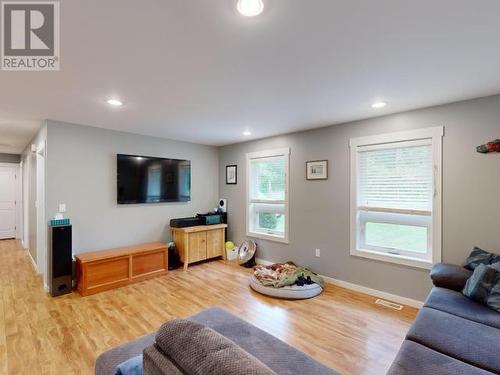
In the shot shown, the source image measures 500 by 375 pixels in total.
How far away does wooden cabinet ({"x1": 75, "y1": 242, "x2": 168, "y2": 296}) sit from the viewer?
3318mm

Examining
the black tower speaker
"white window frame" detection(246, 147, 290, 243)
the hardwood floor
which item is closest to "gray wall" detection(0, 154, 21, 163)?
the hardwood floor

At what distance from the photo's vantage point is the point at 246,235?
16.1 feet

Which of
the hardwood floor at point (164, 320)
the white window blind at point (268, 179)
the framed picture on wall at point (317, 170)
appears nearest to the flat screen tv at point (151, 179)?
the white window blind at point (268, 179)

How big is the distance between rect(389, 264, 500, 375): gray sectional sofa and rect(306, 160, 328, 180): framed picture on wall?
2033mm

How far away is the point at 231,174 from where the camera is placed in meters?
5.23

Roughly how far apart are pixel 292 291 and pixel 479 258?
192cm

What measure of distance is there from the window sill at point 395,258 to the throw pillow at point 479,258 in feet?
1.55

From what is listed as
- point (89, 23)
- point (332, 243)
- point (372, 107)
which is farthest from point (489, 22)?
point (332, 243)

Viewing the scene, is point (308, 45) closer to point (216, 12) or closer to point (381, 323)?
point (216, 12)

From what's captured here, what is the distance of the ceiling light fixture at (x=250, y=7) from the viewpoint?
1.27 m

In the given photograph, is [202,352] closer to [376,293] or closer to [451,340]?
[451,340]

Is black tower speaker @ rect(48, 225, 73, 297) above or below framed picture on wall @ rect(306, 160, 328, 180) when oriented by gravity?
below

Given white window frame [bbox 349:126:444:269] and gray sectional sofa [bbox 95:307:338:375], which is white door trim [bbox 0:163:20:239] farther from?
white window frame [bbox 349:126:444:269]

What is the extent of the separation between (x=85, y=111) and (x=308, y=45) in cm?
275
